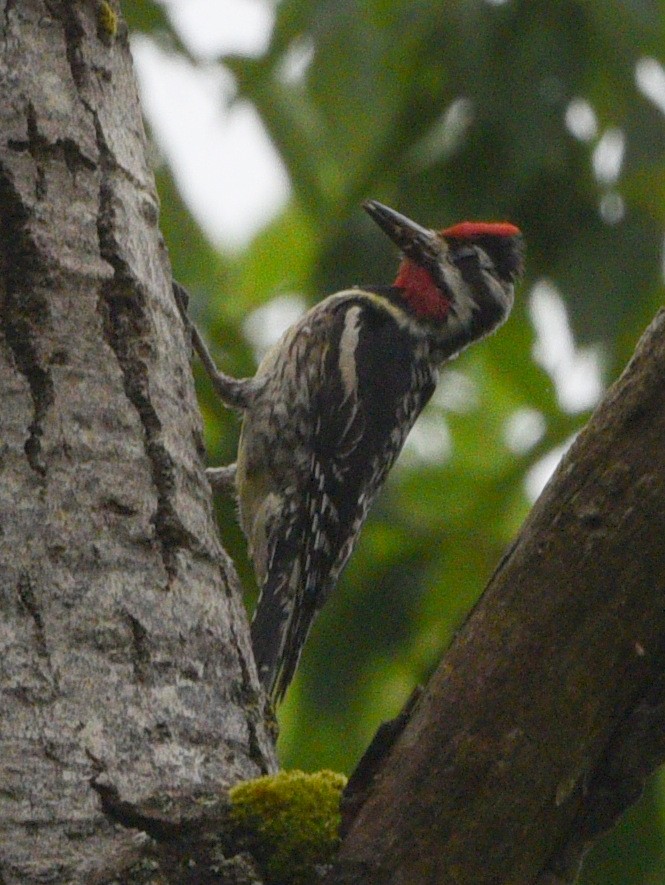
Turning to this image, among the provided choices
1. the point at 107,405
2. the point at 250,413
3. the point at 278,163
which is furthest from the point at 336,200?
the point at 107,405

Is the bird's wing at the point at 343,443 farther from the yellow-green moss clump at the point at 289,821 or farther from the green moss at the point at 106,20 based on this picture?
the yellow-green moss clump at the point at 289,821

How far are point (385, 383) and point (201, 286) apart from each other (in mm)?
995

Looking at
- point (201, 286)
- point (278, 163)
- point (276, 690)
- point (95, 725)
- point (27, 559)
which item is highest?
point (278, 163)

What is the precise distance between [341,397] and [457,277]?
0.69m

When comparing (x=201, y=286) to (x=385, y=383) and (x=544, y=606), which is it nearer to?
(x=385, y=383)

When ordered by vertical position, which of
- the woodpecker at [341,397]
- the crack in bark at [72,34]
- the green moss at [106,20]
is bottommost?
the crack in bark at [72,34]

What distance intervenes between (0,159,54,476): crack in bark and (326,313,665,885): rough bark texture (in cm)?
82

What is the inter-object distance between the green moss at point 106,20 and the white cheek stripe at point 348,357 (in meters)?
1.85

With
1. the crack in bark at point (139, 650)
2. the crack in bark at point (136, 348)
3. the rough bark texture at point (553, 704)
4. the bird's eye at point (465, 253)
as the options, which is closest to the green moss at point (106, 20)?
the crack in bark at point (136, 348)

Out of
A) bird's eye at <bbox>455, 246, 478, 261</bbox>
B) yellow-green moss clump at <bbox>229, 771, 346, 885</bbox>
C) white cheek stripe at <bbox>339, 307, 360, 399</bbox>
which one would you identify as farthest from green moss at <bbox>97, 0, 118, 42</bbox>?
bird's eye at <bbox>455, 246, 478, 261</bbox>

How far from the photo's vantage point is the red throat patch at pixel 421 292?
525 centimetres

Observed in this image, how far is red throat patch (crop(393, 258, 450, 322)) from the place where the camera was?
207 inches

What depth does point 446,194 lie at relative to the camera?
5133 millimetres

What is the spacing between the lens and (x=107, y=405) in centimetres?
270
